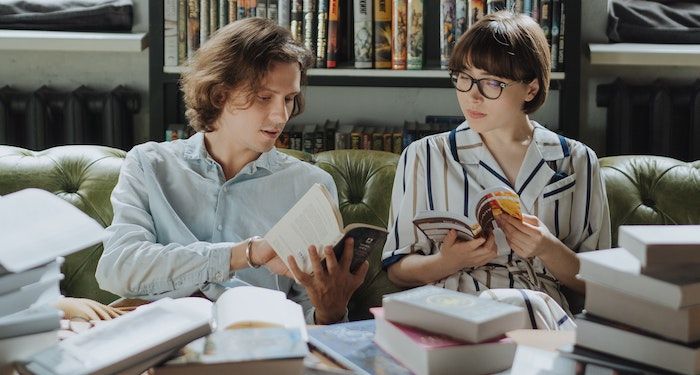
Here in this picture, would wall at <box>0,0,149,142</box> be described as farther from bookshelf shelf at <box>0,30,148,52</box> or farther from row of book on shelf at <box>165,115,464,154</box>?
row of book on shelf at <box>165,115,464,154</box>

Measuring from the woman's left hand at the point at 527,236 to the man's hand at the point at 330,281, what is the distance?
0.31 m

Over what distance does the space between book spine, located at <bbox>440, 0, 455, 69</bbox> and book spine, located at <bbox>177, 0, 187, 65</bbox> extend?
0.79 metres

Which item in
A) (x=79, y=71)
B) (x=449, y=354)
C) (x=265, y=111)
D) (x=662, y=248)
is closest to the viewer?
(x=662, y=248)

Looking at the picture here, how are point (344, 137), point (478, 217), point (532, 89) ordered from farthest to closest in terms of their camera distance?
point (344, 137) < point (532, 89) < point (478, 217)

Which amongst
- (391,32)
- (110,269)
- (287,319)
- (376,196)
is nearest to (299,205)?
(287,319)

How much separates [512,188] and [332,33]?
1.09m

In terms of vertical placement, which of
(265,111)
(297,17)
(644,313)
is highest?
(297,17)

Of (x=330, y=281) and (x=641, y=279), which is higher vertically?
(x=641, y=279)

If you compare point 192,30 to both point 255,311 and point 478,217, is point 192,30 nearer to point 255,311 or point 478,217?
point 478,217

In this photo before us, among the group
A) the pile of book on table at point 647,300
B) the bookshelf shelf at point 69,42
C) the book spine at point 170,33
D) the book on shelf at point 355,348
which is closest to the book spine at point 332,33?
the book spine at point 170,33

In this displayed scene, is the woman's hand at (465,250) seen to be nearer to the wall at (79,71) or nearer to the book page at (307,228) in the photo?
the book page at (307,228)

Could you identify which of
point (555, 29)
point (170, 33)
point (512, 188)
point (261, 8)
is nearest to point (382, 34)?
point (261, 8)

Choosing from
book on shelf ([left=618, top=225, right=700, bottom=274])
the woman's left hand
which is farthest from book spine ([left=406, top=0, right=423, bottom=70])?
book on shelf ([left=618, top=225, right=700, bottom=274])

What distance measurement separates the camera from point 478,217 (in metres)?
1.99
